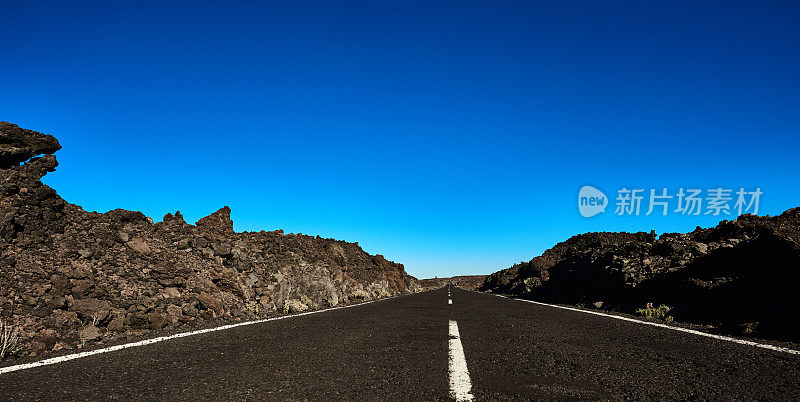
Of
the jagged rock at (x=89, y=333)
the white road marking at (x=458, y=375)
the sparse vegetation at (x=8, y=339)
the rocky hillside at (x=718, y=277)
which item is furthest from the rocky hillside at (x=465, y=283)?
the white road marking at (x=458, y=375)

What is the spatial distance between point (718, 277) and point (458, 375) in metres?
13.1

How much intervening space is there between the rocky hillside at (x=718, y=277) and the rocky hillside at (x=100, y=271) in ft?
39.9

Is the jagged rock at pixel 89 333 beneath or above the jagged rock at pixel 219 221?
beneath

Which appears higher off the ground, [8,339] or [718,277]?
[718,277]

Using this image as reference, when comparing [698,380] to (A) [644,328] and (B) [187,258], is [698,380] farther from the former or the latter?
(B) [187,258]

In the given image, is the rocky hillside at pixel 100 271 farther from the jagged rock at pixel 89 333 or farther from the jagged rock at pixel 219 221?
the jagged rock at pixel 219 221

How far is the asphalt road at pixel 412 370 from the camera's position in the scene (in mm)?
3246

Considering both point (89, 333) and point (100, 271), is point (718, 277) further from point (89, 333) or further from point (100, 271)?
point (100, 271)

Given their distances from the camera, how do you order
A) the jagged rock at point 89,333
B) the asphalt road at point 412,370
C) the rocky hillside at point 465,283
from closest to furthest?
1. the asphalt road at point 412,370
2. the jagged rock at point 89,333
3. the rocky hillside at point 465,283

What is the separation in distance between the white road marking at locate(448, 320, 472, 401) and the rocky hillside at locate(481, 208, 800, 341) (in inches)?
233

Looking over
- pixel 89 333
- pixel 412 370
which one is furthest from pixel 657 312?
pixel 89 333

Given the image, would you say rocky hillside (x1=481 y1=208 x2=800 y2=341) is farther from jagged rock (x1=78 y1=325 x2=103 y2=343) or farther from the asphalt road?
jagged rock (x1=78 y1=325 x2=103 y2=343)

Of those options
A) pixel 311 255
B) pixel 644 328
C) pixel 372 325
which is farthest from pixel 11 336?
pixel 311 255

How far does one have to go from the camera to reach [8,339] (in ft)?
20.0
